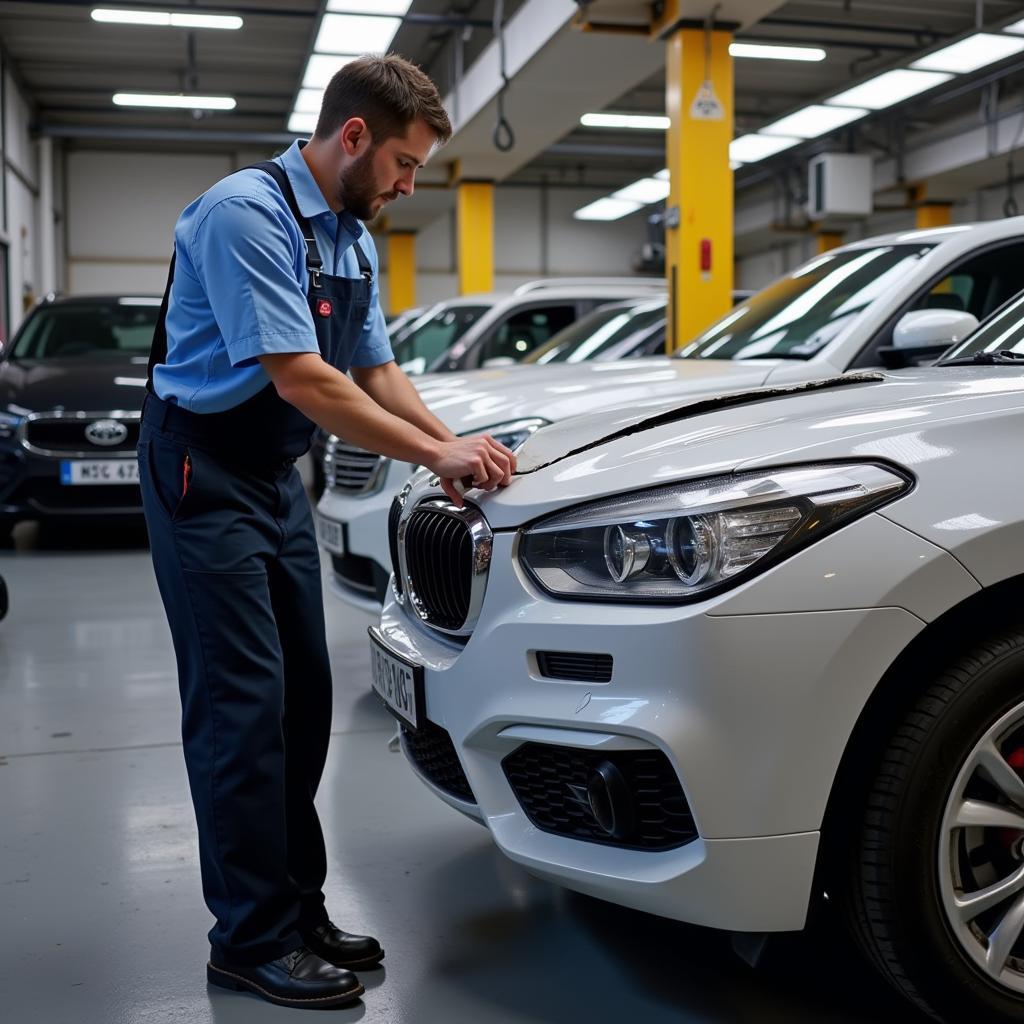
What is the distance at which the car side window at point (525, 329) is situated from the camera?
341 inches

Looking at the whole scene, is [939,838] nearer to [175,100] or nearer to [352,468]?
[352,468]

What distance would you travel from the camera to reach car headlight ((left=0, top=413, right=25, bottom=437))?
6.83 m

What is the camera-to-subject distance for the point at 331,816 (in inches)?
117

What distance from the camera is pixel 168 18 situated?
12.4 metres

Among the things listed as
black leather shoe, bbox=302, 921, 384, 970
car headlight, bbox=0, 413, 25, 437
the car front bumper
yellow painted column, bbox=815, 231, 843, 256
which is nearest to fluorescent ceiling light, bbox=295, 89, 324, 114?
car headlight, bbox=0, 413, 25, 437

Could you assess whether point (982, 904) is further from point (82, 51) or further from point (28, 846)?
point (82, 51)

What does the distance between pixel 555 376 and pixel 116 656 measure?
1.92m

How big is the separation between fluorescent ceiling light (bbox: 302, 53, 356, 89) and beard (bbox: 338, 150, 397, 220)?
10.5m

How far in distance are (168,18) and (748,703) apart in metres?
12.4

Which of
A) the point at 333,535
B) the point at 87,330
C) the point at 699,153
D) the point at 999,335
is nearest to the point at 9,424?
the point at 87,330

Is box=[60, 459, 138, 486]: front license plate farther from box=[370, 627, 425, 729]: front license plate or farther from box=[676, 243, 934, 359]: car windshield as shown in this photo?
box=[370, 627, 425, 729]: front license plate

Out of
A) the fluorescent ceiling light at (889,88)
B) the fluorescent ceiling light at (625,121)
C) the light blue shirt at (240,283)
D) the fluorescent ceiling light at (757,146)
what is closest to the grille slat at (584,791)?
the light blue shirt at (240,283)

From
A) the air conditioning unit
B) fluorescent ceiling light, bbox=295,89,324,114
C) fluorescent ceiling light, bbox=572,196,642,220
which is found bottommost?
the air conditioning unit

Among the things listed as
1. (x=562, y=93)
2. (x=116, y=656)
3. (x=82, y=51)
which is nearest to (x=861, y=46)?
(x=562, y=93)
